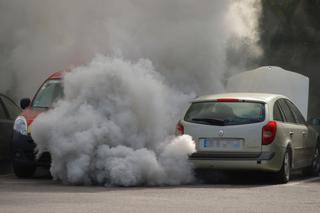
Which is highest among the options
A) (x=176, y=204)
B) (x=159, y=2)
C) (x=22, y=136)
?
(x=159, y=2)

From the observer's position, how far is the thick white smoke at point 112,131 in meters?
13.4

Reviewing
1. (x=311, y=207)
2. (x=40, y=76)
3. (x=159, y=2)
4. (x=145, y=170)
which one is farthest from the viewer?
(x=40, y=76)

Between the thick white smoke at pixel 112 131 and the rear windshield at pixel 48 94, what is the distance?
6.28 feet

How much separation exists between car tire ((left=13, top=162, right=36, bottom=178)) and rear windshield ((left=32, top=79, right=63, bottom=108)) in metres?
1.25

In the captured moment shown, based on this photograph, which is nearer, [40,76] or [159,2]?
[159,2]

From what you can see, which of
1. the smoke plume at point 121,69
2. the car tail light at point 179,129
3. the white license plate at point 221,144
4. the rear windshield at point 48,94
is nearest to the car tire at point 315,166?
the smoke plume at point 121,69

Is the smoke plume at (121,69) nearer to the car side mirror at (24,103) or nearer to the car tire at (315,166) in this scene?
the car side mirror at (24,103)

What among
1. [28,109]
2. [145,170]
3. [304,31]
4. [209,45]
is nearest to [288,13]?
[304,31]

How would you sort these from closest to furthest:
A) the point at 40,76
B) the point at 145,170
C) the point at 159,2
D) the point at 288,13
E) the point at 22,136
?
1. the point at 145,170
2. the point at 22,136
3. the point at 159,2
4. the point at 40,76
5. the point at 288,13

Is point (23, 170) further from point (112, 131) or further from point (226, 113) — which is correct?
point (226, 113)

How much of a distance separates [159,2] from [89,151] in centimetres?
459

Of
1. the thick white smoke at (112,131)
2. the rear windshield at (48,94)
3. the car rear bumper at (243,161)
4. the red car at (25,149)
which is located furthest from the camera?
the rear windshield at (48,94)

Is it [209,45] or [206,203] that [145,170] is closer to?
[206,203]

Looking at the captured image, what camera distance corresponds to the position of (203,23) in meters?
17.4
